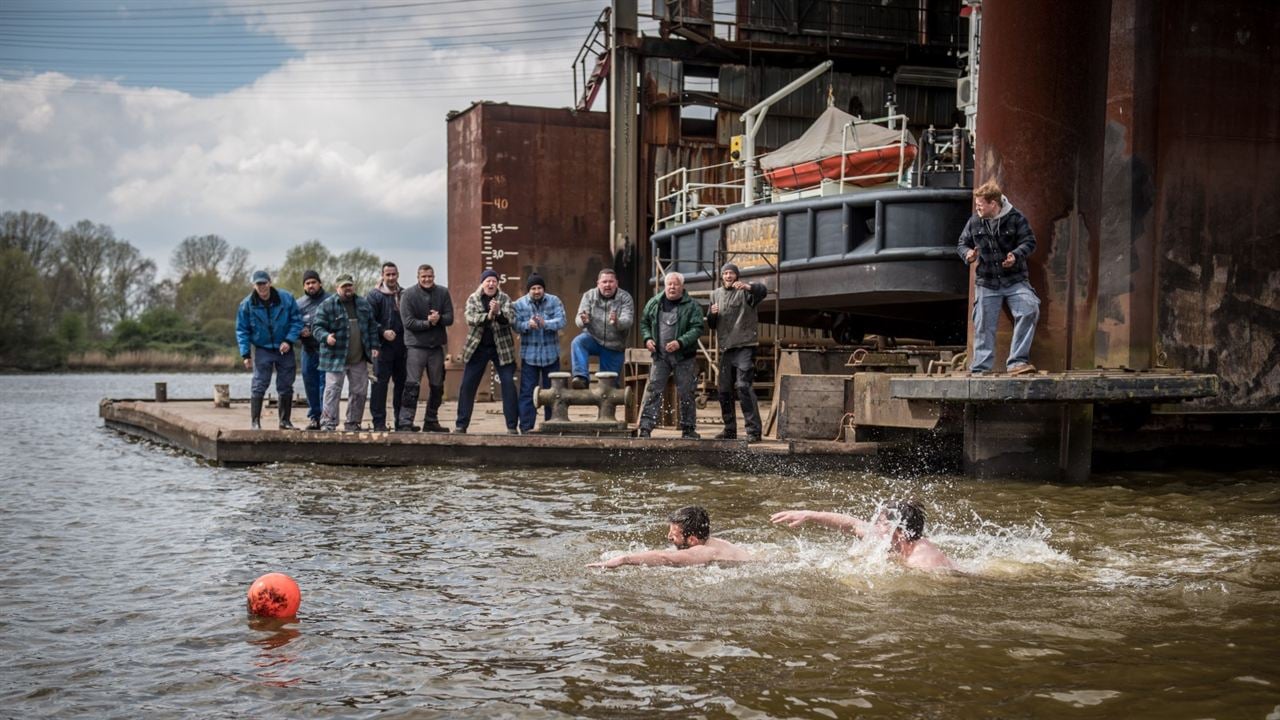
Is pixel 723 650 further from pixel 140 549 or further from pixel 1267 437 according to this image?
pixel 1267 437

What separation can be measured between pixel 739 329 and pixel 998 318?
8.26ft

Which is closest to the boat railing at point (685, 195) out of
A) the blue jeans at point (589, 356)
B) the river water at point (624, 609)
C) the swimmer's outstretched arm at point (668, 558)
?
the blue jeans at point (589, 356)

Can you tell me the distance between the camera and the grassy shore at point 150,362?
71.8 meters

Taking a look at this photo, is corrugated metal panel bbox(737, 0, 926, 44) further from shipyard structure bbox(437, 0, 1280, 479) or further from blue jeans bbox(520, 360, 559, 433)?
blue jeans bbox(520, 360, 559, 433)

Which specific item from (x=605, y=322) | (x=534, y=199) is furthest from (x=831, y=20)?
(x=605, y=322)

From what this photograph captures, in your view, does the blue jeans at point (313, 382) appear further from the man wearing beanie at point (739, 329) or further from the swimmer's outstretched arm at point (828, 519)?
the swimmer's outstretched arm at point (828, 519)

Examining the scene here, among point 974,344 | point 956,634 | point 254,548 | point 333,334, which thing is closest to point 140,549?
point 254,548

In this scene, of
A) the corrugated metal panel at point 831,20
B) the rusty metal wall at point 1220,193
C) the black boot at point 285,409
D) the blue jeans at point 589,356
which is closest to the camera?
the rusty metal wall at point 1220,193

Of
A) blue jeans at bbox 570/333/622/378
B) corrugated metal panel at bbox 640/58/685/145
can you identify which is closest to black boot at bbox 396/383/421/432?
blue jeans at bbox 570/333/622/378

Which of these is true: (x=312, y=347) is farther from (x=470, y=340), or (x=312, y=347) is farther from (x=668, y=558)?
(x=668, y=558)

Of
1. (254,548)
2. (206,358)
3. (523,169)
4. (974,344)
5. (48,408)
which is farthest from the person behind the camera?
(206,358)

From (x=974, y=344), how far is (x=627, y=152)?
37.1ft

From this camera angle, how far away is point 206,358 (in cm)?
7831

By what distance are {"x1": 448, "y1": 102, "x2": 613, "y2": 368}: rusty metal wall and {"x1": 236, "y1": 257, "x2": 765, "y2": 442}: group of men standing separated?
739cm
